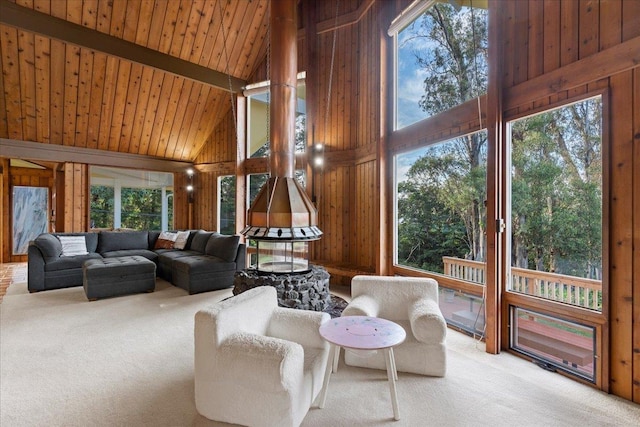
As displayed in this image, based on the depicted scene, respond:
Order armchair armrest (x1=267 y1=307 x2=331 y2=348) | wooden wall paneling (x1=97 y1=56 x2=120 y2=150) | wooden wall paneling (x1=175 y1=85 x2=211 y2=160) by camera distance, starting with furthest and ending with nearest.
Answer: wooden wall paneling (x1=175 y1=85 x2=211 y2=160)
wooden wall paneling (x1=97 y1=56 x2=120 y2=150)
armchair armrest (x1=267 y1=307 x2=331 y2=348)

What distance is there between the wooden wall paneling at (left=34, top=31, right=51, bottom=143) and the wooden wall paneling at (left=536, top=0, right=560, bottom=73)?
6.68 meters

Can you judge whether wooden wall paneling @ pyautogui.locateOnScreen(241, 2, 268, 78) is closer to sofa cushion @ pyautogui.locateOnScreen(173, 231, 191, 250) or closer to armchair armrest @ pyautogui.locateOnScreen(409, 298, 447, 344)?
sofa cushion @ pyautogui.locateOnScreen(173, 231, 191, 250)

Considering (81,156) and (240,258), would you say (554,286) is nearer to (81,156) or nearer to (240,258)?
(240,258)

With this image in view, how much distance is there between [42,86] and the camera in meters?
5.35

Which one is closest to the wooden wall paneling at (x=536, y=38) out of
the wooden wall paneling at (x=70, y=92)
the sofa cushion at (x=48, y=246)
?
the wooden wall paneling at (x=70, y=92)

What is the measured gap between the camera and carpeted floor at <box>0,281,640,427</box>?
6.59 ft

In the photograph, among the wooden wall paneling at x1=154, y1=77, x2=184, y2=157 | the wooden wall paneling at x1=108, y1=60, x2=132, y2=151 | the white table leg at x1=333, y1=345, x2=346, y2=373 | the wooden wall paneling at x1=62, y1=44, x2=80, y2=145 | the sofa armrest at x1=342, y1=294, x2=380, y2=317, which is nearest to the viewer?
the white table leg at x1=333, y1=345, x2=346, y2=373

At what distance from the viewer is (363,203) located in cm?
513

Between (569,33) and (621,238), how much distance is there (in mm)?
1653

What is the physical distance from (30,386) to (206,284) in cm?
264

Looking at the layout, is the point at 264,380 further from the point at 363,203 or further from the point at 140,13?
the point at 140,13

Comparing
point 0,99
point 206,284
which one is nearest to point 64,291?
point 206,284

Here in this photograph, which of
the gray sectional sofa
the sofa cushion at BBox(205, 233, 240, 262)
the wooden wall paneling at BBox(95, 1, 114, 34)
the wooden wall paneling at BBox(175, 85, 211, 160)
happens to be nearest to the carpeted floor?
the gray sectional sofa

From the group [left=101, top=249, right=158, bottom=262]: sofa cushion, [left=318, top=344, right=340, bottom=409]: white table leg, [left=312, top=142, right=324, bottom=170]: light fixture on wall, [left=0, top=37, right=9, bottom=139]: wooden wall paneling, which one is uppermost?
[left=0, top=37, right=9, bottom=139]: wooden wall paneling
